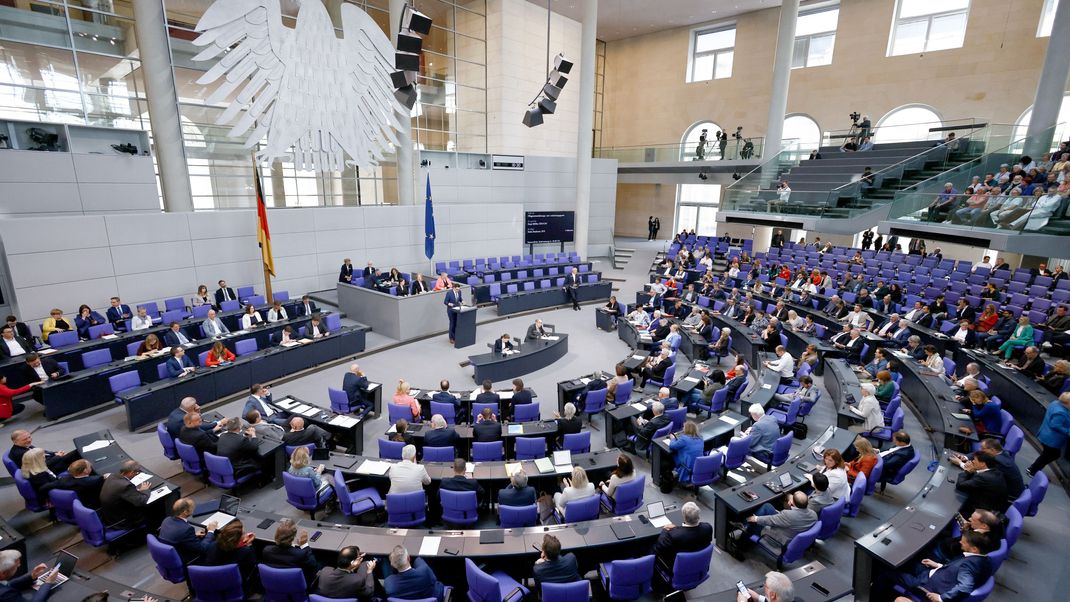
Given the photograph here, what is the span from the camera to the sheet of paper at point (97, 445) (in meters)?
6.50

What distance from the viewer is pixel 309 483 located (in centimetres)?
580

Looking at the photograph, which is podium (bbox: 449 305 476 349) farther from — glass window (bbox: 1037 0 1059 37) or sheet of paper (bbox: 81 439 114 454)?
glass window (bbox: 1037 0 1059 37)

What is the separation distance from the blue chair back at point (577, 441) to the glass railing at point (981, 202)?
12024 mm

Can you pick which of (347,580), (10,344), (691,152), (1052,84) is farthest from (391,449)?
(691,152)

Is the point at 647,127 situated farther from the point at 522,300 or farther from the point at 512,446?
the point at 512,446

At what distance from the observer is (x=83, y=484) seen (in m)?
5.55

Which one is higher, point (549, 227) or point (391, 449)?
point (549, 227)

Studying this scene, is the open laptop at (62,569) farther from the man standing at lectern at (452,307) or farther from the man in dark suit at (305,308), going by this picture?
the man standing at lectern at (452,307)

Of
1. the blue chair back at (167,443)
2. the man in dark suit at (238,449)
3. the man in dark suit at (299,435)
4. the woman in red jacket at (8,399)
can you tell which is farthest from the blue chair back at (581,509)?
the woman in red jacket at (8,399)

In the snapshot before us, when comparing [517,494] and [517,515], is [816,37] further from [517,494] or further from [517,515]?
[517,515]

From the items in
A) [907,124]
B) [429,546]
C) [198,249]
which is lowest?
[429,546]

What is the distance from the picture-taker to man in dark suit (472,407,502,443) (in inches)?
277

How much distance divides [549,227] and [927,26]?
1790 cm

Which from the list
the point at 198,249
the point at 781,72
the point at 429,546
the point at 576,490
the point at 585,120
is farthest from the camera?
the point at 585,120
